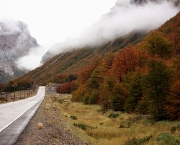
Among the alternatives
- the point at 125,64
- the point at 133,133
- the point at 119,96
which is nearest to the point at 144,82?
the point at 133,133

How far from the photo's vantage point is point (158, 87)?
34.2m

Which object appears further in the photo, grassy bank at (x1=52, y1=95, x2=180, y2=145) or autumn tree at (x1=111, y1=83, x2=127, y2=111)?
autumn tree at (x1=111, y1=83, x2=127, y2=111)

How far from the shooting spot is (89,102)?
232ft

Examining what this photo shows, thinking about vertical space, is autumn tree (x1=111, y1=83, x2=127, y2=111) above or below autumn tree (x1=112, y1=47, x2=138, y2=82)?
below

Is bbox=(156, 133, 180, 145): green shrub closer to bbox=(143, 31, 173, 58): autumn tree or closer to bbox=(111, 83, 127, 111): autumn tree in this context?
bbox=(111, 83, 127, 111): autumn tree

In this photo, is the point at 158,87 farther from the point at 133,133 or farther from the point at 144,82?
the point at 133,133

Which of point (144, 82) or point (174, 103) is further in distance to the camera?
point (144, 82)

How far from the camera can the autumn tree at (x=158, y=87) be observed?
110ft

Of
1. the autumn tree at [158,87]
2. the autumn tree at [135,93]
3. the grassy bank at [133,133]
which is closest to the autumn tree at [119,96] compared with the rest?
the autumn tree at [135,93]

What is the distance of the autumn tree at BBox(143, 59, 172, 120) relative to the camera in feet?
110

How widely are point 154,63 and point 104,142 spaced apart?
1617 centimetres

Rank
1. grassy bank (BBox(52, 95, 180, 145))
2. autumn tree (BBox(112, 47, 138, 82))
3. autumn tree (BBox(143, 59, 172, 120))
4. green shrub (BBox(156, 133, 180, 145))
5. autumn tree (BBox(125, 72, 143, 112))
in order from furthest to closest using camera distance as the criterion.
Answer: autumn tree (BBox(112, 47, 138, 82))
autumn tree (BBox(125, 72, 143, 112))
autumn tree (BBox(143, 59, 172, 120))
grassy bank (BBox(52, 95, 180, 145))
green shrub (BBox(156, 133, 180, 145))

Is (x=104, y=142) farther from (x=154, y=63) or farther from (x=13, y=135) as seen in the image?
(x=154, y=63)

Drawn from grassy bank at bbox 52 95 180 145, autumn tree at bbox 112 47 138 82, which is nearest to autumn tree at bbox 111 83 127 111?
autumn tree at bbox 112 47 138 82
